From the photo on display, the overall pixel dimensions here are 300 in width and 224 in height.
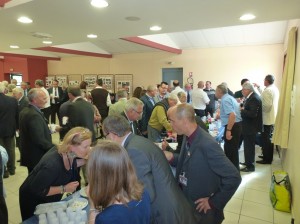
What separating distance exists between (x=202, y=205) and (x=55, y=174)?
1066 millimetres

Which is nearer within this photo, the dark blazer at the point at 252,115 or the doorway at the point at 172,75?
the dark blazer at the point at 252,115

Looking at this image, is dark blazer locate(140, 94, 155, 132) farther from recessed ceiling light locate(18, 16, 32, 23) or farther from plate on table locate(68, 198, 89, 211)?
plate on table locate(68, 198, 89, 211)

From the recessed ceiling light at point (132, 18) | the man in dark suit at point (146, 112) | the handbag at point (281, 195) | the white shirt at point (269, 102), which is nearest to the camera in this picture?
the handbag at point (281, 195)

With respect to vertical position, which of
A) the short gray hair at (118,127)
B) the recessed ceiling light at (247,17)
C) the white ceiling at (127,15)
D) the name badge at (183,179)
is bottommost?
the name badge at (183,179)

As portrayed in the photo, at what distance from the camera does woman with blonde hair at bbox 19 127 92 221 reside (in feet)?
5.65

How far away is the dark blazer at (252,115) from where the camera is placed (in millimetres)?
3939

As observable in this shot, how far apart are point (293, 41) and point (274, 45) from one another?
4.58 m

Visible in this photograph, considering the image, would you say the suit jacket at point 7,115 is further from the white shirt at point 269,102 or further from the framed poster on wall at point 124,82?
the framed poster on wall at point 124,82

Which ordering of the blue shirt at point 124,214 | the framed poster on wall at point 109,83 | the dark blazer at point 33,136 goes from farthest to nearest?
the framed poster on wall at point 109,83 < the dark blazer at point 33,136 < the blue shirt at point 124,214

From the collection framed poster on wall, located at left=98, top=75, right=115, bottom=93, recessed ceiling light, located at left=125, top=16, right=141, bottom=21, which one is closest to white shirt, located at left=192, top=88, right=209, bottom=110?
recessed ceiling light, located at left=125, top=16, right=141, bottom=21

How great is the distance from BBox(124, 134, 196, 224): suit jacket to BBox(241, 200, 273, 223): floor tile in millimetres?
1792

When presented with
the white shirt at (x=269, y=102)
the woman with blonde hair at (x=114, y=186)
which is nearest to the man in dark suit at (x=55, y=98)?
the white shirt at (x=269, y=102)

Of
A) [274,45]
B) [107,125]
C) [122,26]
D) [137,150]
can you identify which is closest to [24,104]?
[122,26]

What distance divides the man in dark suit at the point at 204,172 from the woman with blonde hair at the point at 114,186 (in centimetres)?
71
